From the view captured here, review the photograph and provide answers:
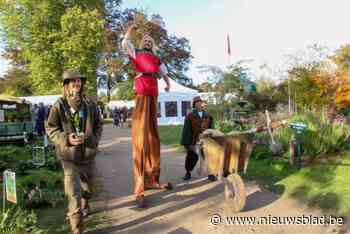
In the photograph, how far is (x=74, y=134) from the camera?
4.47 m

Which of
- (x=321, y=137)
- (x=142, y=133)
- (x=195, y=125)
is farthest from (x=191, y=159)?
(x=321, y=137)

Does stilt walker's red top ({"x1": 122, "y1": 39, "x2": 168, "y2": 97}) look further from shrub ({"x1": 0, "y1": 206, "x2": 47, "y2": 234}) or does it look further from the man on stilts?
shrub ({"x1": 0, "y1": 206, "x2": 47, "y2": 234})

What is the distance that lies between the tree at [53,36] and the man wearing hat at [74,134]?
12451 millimetres

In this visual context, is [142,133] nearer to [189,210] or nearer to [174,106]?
[189,210]

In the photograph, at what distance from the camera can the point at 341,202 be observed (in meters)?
5.51

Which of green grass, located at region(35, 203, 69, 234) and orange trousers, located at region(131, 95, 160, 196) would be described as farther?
orange trousers, located at region(131, 95, 160, 196)

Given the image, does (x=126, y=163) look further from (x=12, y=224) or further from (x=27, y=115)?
(x=27, y=115)

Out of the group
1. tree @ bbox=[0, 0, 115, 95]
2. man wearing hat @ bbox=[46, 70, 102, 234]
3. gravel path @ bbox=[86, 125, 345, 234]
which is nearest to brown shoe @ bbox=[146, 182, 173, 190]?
gravel path @ bbox=[86, 125, 345, 234]

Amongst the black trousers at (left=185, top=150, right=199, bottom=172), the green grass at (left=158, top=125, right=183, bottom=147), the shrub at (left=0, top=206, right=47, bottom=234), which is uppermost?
the black trousers at (left=185, top=150, right=199, bottom=172)

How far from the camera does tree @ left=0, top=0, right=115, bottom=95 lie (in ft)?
56.8

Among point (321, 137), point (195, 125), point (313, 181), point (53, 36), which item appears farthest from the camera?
point (53, 36)

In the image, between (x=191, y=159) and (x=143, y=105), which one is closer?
(x=143, y=105)

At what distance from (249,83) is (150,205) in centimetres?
1607

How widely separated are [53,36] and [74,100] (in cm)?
1584
